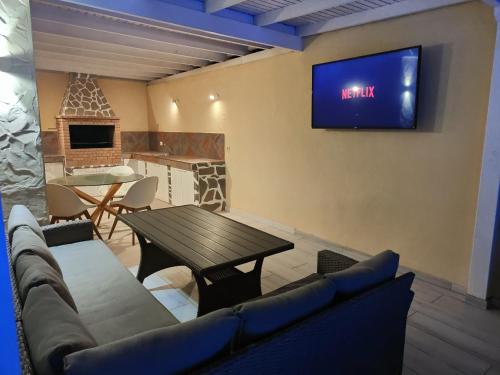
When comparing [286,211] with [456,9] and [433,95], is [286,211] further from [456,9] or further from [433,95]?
[456,9]

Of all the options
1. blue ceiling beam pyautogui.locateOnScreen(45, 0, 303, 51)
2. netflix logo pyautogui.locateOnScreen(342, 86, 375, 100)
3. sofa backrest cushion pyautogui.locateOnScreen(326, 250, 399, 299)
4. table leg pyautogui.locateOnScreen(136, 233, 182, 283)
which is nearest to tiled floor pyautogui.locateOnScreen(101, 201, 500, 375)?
table leg pyautogui.locateOnScreen(136, 233, 182, 283)

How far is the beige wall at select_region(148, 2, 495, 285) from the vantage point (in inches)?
110

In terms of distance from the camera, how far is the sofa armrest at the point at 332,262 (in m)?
2.21

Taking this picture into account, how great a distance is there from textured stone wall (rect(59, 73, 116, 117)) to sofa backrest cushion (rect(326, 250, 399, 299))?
639 centimetres

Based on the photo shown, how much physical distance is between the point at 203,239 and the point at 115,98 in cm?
588

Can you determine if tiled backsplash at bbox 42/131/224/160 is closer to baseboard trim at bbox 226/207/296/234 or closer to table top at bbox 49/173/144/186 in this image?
baseboard trim at bbox 226/207/296/234

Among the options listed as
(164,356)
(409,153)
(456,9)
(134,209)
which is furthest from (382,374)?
(134,209)

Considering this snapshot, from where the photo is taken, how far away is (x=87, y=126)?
6.96m

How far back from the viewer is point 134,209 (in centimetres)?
425

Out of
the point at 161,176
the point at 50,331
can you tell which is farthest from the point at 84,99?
the point at 50,331

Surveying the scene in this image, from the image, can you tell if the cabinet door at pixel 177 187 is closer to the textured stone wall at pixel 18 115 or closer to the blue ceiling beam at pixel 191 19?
the blue ceiling beam at pixel 191 19

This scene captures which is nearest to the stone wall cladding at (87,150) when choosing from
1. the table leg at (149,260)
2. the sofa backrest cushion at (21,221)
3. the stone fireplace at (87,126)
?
the stone fireplace at (87,126)

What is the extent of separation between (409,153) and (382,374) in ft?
6.89

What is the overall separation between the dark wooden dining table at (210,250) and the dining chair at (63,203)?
1178 millimetres
